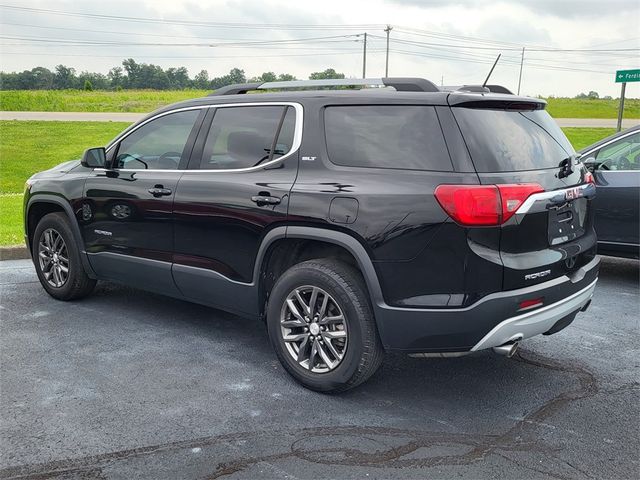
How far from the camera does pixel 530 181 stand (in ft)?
11.7

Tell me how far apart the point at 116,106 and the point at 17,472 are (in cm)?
3759

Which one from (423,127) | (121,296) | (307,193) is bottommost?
(121,296)

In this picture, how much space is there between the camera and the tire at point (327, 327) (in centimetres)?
369

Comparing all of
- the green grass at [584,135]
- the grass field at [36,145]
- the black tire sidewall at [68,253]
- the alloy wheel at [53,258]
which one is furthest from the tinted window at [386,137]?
the green grass at [584,135]

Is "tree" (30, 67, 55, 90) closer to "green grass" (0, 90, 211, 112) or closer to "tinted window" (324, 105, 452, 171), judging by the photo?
"green grass" (0, 90, 211, 112)

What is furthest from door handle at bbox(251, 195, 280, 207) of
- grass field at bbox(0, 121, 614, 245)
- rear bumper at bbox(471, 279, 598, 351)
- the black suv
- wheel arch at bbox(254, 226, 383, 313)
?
grass field at bbox(0, 121, 614, 245)

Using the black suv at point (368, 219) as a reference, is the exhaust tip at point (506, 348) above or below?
below

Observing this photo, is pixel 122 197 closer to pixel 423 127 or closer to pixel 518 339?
pixel 423 127

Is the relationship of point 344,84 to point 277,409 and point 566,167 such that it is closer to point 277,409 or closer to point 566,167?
point 566,167

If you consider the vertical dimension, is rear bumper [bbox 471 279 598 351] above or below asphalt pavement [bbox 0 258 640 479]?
above

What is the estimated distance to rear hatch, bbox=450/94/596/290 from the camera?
345 cm

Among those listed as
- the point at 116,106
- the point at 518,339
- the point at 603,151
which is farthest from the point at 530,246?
the point at 116,106

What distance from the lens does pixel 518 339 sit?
11.6 feet

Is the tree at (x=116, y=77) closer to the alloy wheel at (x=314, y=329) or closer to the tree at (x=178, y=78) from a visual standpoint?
the tree at (x=178, y=78)
